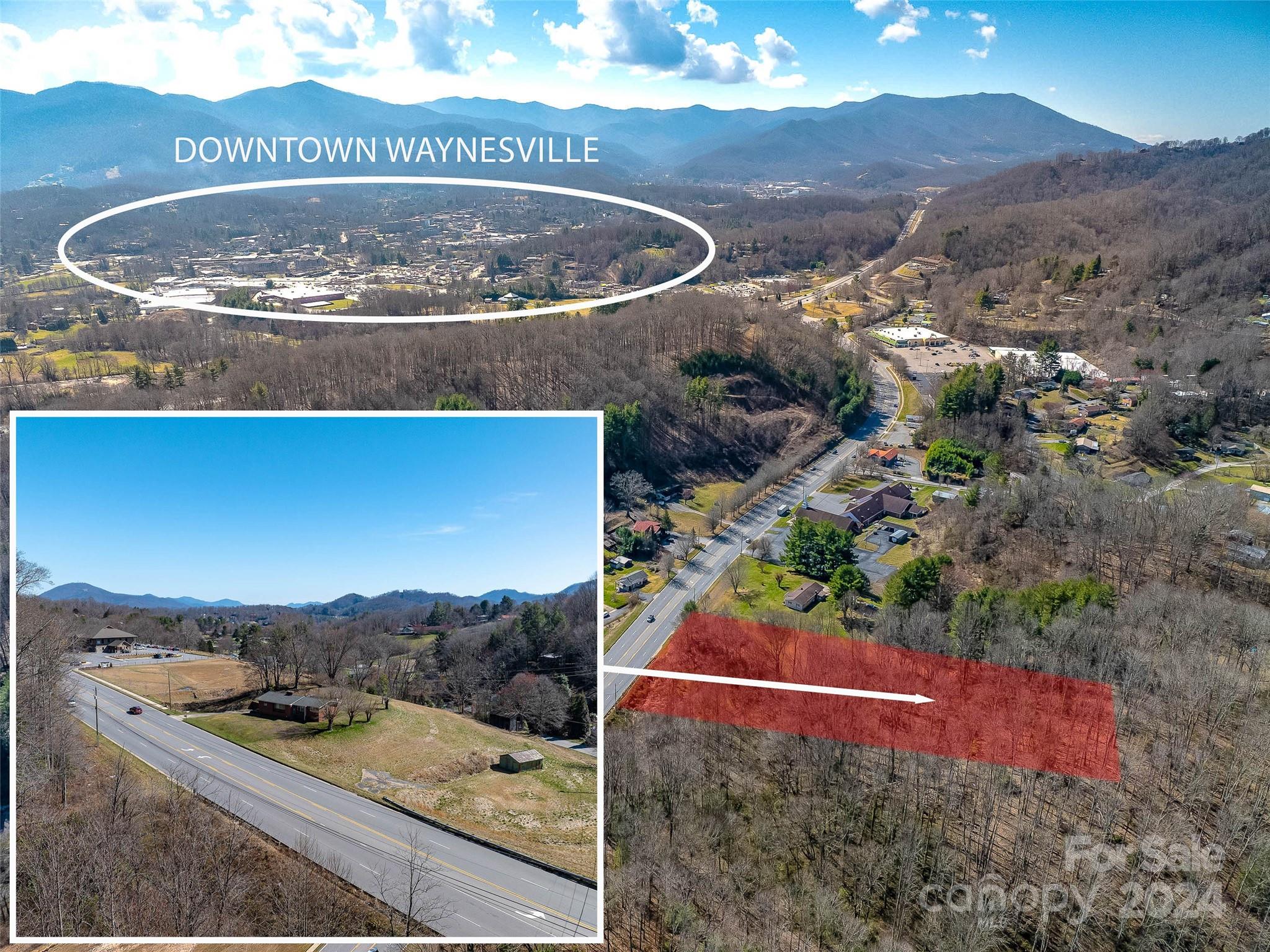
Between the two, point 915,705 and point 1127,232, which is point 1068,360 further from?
point 915,705

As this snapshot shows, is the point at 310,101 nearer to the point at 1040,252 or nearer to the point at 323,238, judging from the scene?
the point at 323,238

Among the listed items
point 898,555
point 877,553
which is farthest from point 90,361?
point 898,555

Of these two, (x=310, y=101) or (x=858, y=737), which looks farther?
(x=310, y=101)

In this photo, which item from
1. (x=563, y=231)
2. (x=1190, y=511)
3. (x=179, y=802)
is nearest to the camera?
(x=179, y=802)

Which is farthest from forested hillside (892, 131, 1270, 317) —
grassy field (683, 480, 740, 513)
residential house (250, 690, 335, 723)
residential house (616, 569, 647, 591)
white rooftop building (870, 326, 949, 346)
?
residential house (250, 690, 335, 723)

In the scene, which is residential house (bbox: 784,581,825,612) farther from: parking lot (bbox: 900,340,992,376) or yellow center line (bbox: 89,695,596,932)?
parking lot (bbox: 900,340,992,376)

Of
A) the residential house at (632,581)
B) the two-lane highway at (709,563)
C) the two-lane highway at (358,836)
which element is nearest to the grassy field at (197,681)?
the two-lane highway at (358,836)

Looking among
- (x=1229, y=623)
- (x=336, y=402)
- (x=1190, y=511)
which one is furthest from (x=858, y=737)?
(x=336, y=402)
